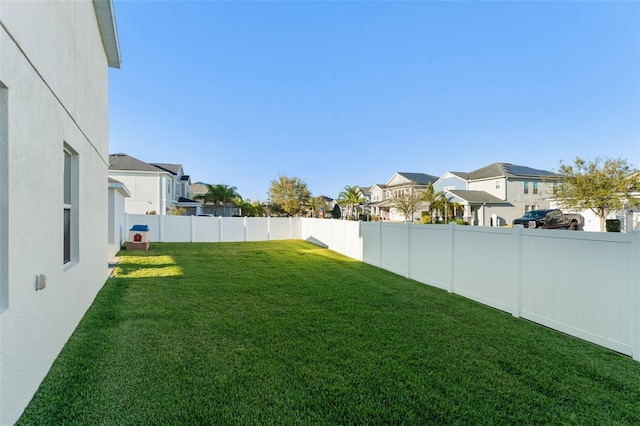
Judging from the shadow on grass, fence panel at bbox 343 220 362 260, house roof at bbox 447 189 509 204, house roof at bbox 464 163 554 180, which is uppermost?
house roof at bbox 464 163 554 180

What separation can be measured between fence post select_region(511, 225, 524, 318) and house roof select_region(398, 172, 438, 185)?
38550mm

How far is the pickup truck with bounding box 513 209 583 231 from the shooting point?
794 inches

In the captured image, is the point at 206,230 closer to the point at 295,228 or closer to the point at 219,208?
the point at 295,228

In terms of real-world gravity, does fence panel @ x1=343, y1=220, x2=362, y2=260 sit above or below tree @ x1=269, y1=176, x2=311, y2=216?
below

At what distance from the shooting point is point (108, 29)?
7.14 metres

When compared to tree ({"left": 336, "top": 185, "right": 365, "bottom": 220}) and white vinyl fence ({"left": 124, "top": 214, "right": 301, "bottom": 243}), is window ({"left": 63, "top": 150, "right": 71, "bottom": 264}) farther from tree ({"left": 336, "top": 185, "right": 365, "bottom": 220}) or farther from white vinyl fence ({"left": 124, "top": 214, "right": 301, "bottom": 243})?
tree ({"left": 336, "top": 185, "right": 365, "bottom": 220})

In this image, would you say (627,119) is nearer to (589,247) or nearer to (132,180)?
(589,247)

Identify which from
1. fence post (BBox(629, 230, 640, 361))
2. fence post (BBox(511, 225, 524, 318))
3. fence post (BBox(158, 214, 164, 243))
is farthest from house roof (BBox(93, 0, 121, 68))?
fence post (BBox(158, 214, 164, 243))

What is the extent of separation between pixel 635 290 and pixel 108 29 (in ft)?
33.4

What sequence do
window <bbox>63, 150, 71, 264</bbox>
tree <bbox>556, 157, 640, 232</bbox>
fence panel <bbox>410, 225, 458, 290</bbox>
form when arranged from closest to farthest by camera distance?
window <bbox>63, 150, 71, 264</bbox> → fence panel <bbox>410, 225, 458, 290</bbox> → tree <bbox>556, 157, 640, 232</bbox>

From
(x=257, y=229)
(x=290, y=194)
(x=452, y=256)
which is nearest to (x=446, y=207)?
(x=290, y=194)

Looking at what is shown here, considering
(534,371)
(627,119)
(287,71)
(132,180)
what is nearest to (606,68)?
(627,119)

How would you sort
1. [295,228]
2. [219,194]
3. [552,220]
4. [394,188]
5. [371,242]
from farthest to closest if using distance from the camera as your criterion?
1. [394,188]
2. [219,194]
3. [295,228]
4. [552,220]
5. [371,242]

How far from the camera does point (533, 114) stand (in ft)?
74.7
